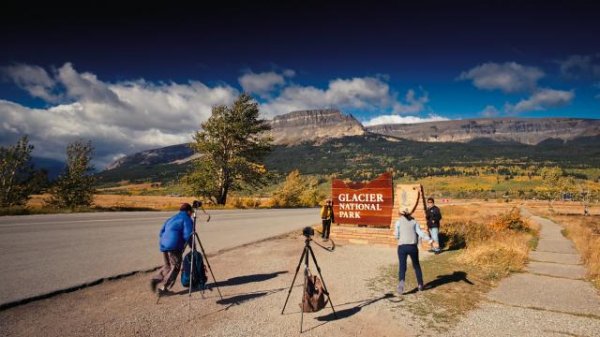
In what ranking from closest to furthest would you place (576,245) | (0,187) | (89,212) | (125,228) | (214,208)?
(125,228), (576,245), (89,212), (0,187), (214,208)

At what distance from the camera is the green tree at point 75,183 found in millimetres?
26516

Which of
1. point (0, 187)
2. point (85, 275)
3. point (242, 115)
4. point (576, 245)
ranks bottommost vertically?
Result: point (576, 245)

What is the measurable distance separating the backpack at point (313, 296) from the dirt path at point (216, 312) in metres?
0.21

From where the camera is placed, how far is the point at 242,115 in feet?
116

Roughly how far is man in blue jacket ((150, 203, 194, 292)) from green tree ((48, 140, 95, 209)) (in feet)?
76.4

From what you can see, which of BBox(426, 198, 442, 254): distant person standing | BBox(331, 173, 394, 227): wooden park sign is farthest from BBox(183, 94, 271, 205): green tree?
BBox(426, 198, 442, 254): distant person standing

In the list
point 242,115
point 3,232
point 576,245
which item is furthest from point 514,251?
point 242,115

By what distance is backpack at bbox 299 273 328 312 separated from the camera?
21.9 feet

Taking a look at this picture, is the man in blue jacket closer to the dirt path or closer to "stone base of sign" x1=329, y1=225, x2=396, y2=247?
the dirt path

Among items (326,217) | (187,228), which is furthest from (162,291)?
(326,217)

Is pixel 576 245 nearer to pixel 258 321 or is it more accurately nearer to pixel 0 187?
pixel 258 321

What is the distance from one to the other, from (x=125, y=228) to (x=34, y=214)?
870 cm

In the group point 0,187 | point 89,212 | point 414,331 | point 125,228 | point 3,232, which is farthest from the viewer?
point 0,187

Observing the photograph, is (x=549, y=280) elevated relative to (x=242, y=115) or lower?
lower
